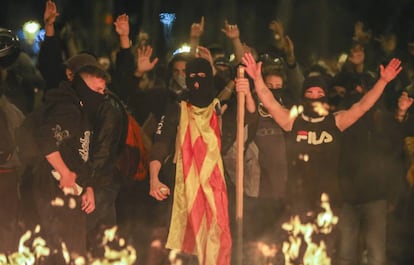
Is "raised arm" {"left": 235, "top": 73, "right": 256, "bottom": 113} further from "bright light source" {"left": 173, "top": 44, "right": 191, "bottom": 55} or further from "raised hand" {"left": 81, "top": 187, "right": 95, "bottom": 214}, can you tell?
"raised hand" {"left": 81, "top": 187, "right": 95, "bottom": 214}

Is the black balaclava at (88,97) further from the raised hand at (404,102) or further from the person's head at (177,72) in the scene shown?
the raised hand at (404,102)

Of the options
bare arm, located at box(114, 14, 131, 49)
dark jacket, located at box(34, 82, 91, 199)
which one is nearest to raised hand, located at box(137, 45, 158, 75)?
bare arm, located at box(114, 14, 131, 49)

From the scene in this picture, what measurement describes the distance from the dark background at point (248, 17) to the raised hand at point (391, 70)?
0.22 m

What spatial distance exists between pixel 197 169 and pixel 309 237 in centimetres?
104

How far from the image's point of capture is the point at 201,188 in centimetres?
663

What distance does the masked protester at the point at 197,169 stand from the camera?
6574mm

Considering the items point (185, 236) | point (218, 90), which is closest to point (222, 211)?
point (185, 236)

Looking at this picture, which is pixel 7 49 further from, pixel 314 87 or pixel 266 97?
pixel 314 87

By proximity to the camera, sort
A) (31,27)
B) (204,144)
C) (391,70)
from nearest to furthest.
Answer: (204,144) < (391,70) < (31,27)

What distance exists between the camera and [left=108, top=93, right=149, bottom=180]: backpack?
6699 millimetres

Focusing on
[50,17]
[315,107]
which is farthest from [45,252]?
[315,107]

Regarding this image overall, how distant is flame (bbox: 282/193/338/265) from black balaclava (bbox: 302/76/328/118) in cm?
67

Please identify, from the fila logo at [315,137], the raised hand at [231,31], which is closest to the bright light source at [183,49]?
the raised hand at [231,31]

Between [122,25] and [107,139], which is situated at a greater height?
[122,25]
